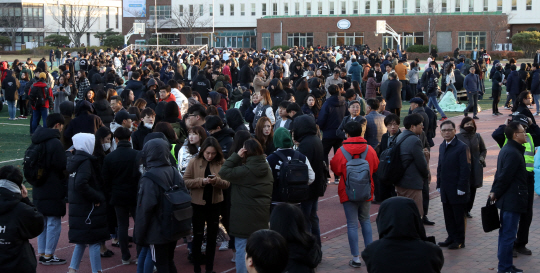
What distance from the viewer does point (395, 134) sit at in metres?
9.21

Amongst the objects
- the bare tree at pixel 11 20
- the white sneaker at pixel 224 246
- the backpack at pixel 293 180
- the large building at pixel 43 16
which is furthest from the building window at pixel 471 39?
the backpack at pixel 293 180

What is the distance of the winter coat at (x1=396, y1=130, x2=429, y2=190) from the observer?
311 inches

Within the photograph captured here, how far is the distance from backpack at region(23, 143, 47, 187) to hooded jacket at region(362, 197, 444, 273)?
486 cm

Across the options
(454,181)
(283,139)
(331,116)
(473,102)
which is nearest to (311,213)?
(283,139)

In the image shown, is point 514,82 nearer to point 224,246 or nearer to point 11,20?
point 224,246

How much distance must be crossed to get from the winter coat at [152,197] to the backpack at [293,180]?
121 cm

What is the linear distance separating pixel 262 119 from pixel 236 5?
86293mm

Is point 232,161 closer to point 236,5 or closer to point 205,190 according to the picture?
point 205,190

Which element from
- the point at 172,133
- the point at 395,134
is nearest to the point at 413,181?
the point at 395,134

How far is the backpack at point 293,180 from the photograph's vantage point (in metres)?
6.82

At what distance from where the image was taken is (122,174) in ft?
24.3

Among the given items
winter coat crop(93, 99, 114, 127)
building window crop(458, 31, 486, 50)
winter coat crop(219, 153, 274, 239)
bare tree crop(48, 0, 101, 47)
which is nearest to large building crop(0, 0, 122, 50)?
bare tree crop(48, 0, 101, 47)

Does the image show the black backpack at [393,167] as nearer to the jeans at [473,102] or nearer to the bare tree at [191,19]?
the jeans at [473,102]

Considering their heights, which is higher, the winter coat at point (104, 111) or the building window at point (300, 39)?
the building window at point (300, 39)
